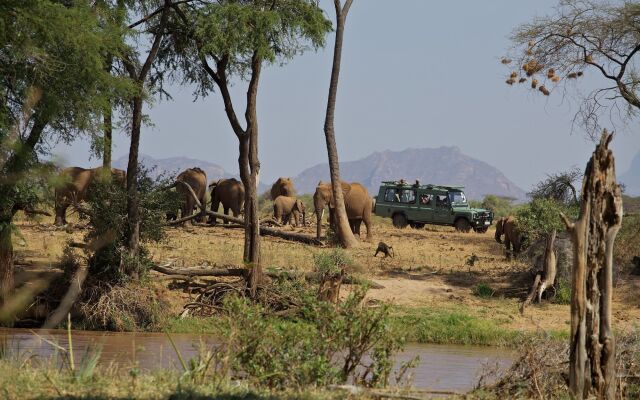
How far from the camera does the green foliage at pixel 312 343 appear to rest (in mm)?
11574

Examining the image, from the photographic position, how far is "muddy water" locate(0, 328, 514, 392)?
15.8 meters

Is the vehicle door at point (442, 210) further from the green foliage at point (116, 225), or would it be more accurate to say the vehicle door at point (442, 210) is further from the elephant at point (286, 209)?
the green foliage at point (116, 225)

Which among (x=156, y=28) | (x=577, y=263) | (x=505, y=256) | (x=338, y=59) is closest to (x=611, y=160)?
(x=577, y=263)

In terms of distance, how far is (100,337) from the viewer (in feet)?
61.9

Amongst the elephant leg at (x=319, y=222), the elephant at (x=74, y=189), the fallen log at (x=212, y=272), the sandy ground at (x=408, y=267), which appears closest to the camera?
the fallen log at (x=212, y=272)

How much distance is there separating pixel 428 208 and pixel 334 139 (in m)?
11.6

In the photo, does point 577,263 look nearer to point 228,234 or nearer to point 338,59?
point 228,234

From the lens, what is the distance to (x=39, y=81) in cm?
1744

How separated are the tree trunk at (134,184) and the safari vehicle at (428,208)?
78.9ft

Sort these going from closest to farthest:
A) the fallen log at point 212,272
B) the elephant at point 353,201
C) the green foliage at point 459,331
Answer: the green foliage at point 459,331
the fallen log at point 212,272
the elephant at point 353,201

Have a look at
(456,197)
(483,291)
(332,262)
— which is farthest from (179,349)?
(456,197)

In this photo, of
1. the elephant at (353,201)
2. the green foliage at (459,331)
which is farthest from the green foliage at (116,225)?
the elephant at (353,201)

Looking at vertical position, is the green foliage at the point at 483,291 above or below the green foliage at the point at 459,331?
above

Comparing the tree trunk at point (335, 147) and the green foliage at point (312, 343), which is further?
the tree trunk at point (335, 147)
